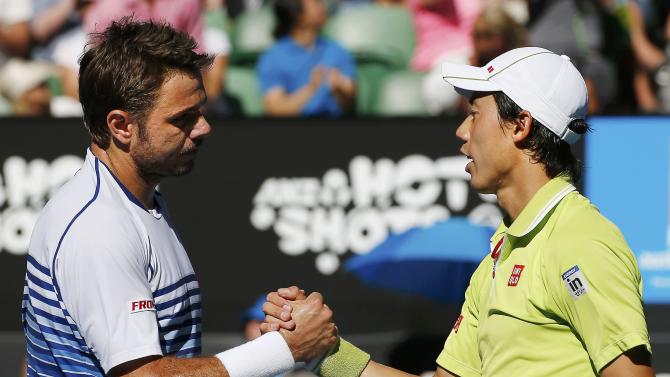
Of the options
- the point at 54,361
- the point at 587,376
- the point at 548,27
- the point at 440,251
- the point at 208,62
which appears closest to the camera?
the point at 587,376

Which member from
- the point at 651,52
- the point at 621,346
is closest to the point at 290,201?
the point at 651,52

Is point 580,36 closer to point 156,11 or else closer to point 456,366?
point 156,11

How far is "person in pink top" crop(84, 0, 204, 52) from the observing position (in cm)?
740

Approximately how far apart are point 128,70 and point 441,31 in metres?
4.36

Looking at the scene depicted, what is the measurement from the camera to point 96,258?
3148mm

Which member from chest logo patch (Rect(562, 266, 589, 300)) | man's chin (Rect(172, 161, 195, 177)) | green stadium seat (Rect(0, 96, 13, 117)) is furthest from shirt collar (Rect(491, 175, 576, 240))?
green stadium seat (Rect(0, 96, 13, 117))

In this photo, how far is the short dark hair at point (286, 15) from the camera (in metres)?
7.36

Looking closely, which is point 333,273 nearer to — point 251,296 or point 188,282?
point 251,296

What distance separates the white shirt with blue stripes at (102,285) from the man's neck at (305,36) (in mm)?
3865

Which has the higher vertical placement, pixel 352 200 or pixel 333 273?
pixel 352 200

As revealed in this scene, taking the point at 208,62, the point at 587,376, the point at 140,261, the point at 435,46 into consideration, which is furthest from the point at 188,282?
the point at 435,46

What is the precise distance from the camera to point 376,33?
7.35 meters

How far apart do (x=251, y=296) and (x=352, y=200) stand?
84cm

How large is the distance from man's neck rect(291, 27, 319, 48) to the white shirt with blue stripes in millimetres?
3865
